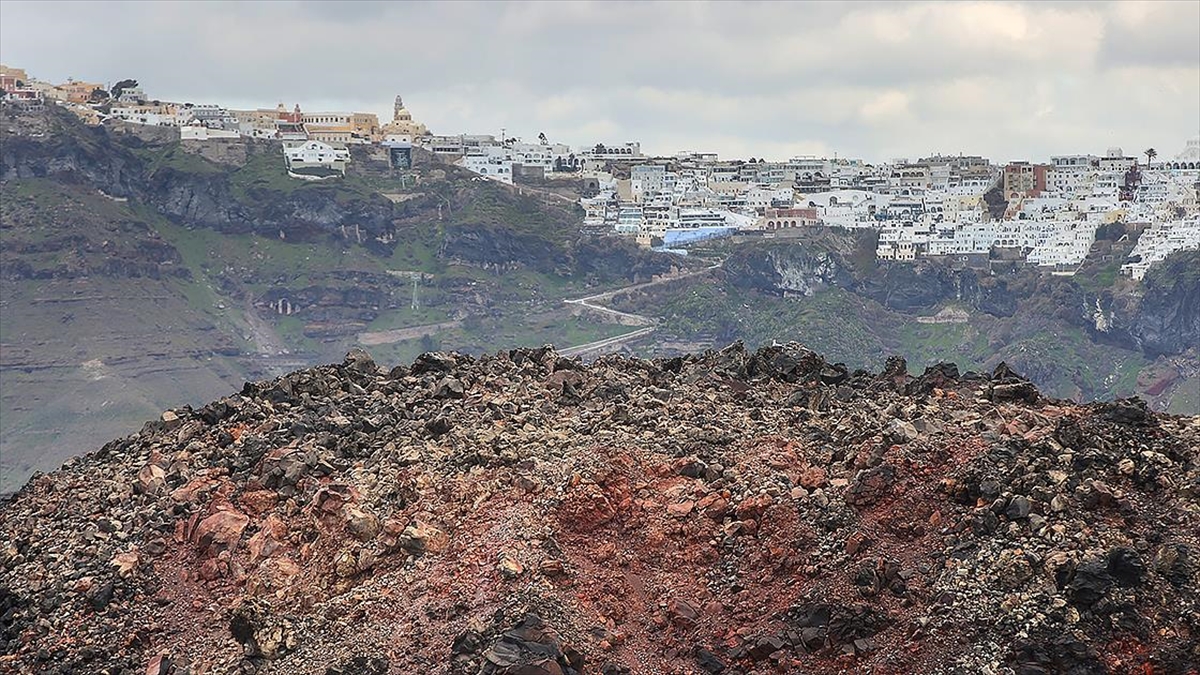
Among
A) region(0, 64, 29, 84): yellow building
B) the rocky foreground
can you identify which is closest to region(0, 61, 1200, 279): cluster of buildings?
region(0, 64, 29, 84): yellow building

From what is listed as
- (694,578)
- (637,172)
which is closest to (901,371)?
(694,578)

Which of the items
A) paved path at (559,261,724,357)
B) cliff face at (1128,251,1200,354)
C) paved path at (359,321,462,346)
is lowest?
paved path at (359,321,462,346)

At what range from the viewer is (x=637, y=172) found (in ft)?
393

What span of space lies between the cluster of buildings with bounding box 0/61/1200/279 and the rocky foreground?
80.5m

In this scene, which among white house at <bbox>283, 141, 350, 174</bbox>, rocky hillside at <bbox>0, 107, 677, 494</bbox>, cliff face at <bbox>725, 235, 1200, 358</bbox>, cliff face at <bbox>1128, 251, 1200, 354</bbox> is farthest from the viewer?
white house at <bbox>283, 141, 350, 174</bbox>

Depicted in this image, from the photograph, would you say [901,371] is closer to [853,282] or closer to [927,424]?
[927,424]

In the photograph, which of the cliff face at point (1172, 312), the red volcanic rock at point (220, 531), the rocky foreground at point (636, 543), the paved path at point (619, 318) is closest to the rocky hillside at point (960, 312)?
the cliff face at point (1172, 312)

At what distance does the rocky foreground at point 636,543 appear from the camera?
9922 millimetres

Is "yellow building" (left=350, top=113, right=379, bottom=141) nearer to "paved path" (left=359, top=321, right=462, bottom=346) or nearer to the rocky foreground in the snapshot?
"paved path" (left=359, top=321, right=462, bottom=346)

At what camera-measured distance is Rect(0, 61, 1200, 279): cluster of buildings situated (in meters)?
95.8

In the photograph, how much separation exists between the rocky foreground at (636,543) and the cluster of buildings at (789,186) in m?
80.5

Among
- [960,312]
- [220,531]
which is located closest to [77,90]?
[960,312]

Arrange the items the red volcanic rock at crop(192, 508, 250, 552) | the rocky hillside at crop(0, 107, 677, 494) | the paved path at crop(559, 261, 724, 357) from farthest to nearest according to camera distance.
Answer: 1. the paved path at crop(559, 261, 724, 357)
2. the rocky hillside at crop(0, 107, 677, 494)
3. the red volcanic rock at crop(192, 508, 250, 552)

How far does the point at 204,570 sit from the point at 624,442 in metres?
3.31
